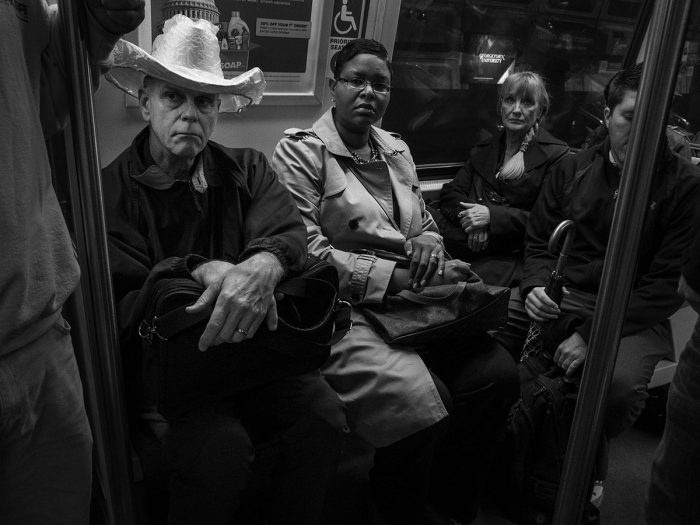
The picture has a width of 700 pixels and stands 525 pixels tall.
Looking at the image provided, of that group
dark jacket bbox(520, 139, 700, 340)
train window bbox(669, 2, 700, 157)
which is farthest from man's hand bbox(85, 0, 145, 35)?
train window bbox(669, 2, 700, 157)

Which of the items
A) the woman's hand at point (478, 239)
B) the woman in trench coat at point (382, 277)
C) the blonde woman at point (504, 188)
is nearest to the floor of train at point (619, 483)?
the woman in trench coat at point (382, 277)

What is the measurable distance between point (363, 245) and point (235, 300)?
0.96 m

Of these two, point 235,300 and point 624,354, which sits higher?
point 235,300

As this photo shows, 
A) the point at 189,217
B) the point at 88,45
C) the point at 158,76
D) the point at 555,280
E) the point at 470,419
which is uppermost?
the point at 88,45

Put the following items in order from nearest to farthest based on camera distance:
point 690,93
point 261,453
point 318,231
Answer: point 261,453, point 318,231, point 690,93

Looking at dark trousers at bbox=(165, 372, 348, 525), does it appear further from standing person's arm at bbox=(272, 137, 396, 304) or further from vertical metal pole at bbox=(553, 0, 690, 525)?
vertical metal pole at bbox=(553, 0, 690, 525)

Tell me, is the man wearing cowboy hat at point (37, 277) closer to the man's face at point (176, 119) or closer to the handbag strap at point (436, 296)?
the man's face at point (176, 119)

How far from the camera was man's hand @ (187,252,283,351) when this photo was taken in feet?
5.92

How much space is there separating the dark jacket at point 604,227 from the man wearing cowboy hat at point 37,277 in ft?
5.93

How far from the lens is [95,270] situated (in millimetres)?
1536

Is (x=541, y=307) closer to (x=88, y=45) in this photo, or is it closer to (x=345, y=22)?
(x=345, y=22)

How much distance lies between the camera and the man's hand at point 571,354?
261 cm

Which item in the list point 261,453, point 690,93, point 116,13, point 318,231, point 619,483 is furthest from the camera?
point 690,93

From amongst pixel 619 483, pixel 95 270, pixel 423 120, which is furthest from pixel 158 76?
pixel 619 483
